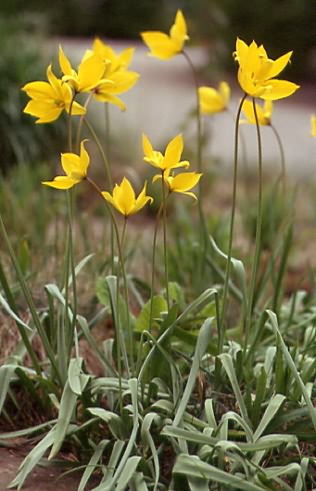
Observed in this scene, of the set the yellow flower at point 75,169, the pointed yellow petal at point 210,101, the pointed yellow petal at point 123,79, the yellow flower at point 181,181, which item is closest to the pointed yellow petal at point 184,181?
the yellow flower at point 181,181

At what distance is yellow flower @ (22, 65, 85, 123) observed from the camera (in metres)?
2.20

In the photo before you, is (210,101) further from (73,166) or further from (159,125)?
(159,125)

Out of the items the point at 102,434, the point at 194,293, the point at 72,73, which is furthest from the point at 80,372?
the point at 194,293

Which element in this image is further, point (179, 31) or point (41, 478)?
point (179, 31)

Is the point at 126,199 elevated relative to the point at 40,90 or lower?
lower

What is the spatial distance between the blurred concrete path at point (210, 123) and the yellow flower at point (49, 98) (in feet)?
11.4

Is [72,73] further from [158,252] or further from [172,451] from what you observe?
[158,252]

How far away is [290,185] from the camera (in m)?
5.74

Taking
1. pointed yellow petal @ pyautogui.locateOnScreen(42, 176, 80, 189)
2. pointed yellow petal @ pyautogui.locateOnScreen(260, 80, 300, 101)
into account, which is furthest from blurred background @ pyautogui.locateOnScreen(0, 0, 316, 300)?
pointed yellow petal @ pyautogui.locateOnScreen(42, 176, 80, 189)

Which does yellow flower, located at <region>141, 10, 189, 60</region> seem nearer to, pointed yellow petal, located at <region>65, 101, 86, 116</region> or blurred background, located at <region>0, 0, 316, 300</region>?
blurred background, located at <region>0, 0, 316, 300</region>

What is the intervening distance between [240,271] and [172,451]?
1.53 feet

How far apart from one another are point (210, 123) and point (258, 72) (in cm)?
564

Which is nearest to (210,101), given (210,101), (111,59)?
(210,101)

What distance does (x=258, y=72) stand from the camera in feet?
6.91
